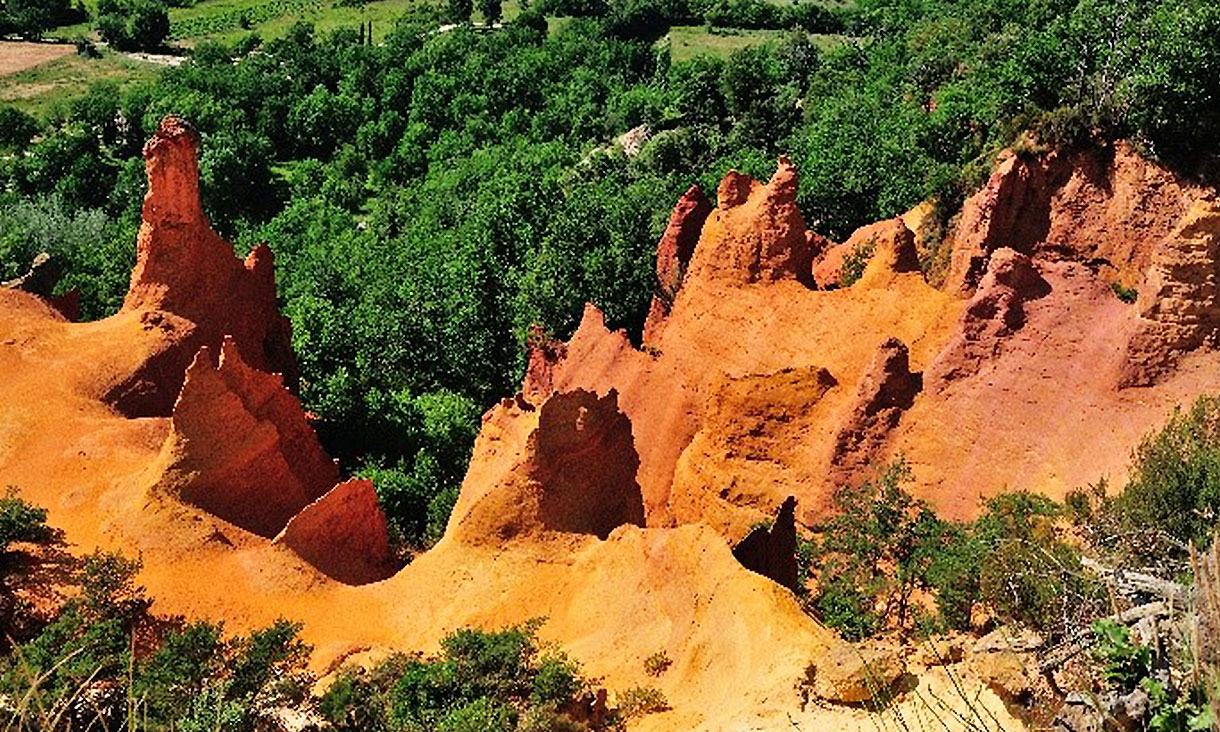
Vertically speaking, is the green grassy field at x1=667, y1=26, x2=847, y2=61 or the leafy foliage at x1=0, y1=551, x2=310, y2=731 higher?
the leafy foliage at x1=0, y1=551, x2=310, y2=731

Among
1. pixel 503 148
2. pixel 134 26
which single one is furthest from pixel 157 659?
pixel 134 26

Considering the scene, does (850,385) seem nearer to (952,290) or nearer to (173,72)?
(952,290)

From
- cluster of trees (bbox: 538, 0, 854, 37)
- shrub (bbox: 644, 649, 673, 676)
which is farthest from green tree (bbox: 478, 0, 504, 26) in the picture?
shrub (bbox: 644, 649, 673, 676)

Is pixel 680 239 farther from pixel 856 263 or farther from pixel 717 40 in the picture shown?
pixel 717 40

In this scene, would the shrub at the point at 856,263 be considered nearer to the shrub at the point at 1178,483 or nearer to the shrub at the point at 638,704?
the shrub at the point at 1178,483

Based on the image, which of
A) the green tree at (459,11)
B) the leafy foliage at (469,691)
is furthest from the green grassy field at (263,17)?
the leafy foliage at (469,691)

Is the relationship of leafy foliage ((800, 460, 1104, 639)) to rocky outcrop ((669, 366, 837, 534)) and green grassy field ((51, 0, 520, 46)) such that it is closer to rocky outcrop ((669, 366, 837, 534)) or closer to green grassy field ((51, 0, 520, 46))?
rocky outcrop ((669, 366, 837, 534))

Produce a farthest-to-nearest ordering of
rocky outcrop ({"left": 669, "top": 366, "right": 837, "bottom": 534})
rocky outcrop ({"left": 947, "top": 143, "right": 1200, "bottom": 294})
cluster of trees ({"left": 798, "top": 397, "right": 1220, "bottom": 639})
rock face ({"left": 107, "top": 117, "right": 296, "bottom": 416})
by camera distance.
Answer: rocky outcrop ({"left": 947, "top": 143, "right": 1200, "bottom": 294}) → rock face ({"left": 107, "top": 117, "right": 296, "bottom": 416}) → rocky outcrop ({"left": 669, "top": 366, "right": 837, "bottom": 534}) → cluster of trees ({"left": 798, "top": 397, "right": 1220, "bottom": 639})
